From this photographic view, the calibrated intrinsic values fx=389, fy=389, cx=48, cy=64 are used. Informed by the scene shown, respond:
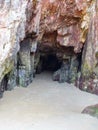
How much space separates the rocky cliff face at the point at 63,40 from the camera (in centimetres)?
1179

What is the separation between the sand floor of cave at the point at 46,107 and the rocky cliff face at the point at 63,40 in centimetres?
42

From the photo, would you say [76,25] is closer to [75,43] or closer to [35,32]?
[75,43]

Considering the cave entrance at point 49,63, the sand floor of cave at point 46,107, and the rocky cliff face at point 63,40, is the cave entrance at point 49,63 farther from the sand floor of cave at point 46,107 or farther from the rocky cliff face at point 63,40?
the sand floor of cave at point 46,107

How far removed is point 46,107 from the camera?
10.7 m

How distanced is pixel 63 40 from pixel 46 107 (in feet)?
10.3

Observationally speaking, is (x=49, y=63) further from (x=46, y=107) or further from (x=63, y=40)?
(x=46, y=107)

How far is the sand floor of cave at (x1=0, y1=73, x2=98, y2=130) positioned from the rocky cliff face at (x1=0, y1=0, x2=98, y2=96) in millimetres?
416

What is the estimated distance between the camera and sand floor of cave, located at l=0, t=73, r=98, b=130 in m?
9.29

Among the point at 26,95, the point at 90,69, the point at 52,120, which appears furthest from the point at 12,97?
the point at 90,69

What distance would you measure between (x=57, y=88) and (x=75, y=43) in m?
1.61

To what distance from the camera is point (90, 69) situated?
41.6 ft

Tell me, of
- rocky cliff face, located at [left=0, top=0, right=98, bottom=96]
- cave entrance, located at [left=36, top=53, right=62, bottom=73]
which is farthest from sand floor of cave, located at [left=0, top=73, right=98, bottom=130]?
cave entrance, located at [left=36, top=53, right=62, bottom=73]

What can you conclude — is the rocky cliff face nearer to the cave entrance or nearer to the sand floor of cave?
the sand floor of cave

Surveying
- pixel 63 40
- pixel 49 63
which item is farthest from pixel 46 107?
pixel 49 63
